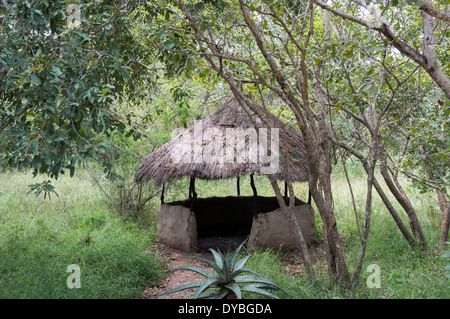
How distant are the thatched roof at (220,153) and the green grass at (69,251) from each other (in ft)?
3.71

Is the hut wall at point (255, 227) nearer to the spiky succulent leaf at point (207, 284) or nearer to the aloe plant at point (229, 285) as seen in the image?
the aloe plant at point (229, 285)

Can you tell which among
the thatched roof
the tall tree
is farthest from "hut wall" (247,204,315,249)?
the tall tree

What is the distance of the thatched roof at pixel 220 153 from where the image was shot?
605 centimetres

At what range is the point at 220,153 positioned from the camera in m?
6.26

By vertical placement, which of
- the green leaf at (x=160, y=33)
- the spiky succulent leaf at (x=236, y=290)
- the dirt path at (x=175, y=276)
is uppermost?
the green leaf at (x=160, y=33)

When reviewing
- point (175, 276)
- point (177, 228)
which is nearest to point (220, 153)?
point (177, 228)

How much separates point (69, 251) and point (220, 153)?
2536mm

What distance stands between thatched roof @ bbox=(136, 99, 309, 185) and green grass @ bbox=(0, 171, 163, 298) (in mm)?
1131

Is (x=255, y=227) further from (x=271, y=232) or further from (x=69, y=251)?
(x=69, y=251)

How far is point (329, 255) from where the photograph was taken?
13.1 feet

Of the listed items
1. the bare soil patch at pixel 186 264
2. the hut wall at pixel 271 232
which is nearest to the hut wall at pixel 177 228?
the bare soil patch at pixel 186 264
